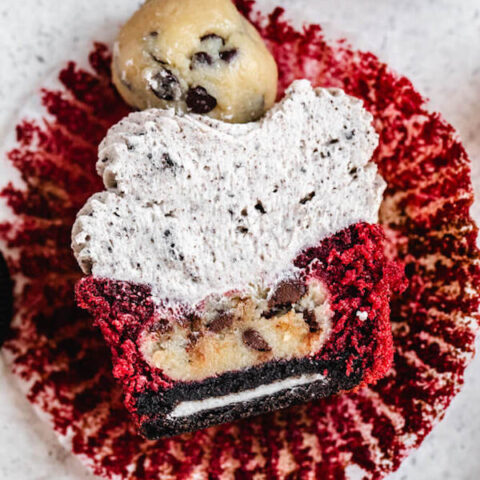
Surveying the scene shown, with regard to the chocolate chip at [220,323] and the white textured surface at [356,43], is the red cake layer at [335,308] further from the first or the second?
the white textured surface at [356,43]

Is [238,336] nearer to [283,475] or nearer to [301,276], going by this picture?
[301,276]

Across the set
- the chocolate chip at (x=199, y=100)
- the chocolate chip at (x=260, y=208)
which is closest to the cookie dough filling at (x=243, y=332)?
the chocolate chip at (x=260, y=208)

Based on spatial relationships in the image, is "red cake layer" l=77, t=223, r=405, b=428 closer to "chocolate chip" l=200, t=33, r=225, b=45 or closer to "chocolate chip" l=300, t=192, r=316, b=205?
"chocolate chip" l=300, t=192, r=316, b=205

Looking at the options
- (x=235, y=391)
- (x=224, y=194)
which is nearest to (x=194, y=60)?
(x=224, y=194)

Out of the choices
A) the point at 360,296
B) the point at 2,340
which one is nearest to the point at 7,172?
the point at 2,340

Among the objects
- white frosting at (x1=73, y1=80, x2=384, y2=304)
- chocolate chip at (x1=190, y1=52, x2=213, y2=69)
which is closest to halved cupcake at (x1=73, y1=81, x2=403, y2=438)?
white frosting at (x1=73, y1=80, x2=384, y2=304)
